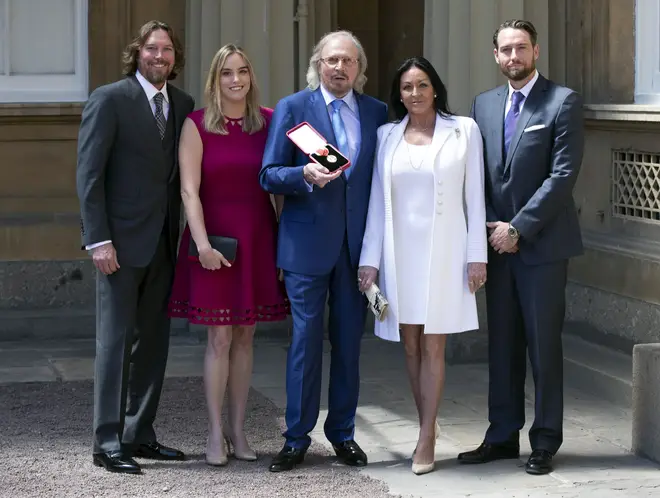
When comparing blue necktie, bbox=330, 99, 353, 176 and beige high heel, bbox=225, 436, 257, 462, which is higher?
blue necktie, bbox=330, 99, 353, 176

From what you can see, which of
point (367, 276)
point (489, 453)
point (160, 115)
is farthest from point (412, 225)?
point (160, 115)

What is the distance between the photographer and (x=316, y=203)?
627cm

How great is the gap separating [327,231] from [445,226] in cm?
54

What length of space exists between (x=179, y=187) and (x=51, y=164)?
399cm

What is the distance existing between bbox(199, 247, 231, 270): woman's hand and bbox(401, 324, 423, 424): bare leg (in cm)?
90

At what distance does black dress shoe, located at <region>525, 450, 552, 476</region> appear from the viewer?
630 centimetres

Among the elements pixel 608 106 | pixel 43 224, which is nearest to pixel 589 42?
pixel 608 106

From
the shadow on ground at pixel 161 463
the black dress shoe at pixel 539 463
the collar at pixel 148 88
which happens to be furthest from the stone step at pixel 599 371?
the collar at pixel 148 88

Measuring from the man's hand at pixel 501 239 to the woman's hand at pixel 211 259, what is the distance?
4.02 feet

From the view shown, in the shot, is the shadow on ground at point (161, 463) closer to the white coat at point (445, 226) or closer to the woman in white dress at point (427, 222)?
the woman in white dress at point (427, 222)

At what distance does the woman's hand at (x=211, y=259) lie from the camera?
20.5 ft

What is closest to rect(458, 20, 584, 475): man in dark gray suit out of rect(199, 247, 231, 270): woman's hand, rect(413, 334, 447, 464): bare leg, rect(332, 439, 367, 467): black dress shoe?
rect(413, 334, 447, 464): bare leg

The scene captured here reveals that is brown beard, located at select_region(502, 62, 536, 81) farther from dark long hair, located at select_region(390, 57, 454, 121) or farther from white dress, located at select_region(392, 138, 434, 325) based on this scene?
white dress, located at select_region(392, 138, 434, 325)

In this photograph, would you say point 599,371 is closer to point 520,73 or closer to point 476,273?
point 476,273
